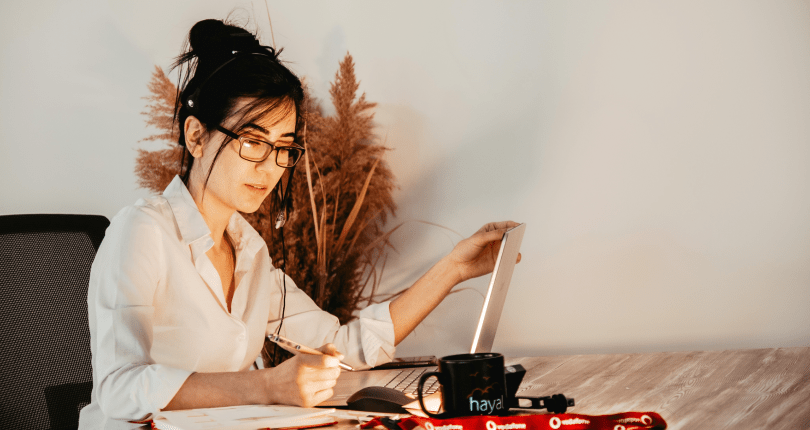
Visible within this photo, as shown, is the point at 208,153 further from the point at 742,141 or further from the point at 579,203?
the point at 742,141

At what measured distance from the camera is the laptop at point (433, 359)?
966 millimetres

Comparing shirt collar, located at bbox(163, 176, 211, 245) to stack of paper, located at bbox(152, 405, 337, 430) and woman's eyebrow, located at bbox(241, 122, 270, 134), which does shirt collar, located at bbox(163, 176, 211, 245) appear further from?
stack of paper, located at bbox(152, 405, 337, 430)

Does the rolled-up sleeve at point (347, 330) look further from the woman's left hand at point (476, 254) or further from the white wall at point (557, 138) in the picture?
the white wall at point (557, 138)

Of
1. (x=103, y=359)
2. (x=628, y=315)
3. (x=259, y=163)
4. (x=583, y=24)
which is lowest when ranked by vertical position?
(x=628, y=315)

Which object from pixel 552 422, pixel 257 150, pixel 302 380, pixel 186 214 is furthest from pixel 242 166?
pixel 552 422

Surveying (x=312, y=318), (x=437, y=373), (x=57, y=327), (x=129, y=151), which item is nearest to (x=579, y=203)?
(x=312, y=318)

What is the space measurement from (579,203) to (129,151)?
1356 mm

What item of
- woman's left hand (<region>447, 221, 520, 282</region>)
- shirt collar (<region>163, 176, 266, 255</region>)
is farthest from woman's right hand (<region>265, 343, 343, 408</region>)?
woman's left hand (<region>447, 221, 520, 282</region>)

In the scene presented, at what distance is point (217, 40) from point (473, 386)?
0.86 m

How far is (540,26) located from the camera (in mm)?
1562

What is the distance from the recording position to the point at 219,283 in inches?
47.1

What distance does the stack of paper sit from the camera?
2.56ft

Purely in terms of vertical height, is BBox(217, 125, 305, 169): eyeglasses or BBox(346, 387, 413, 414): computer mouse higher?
BBox(217, 125, 305, 169): eyeglasses

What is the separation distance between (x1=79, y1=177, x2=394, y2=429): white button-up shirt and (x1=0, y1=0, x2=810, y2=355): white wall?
0.35m
